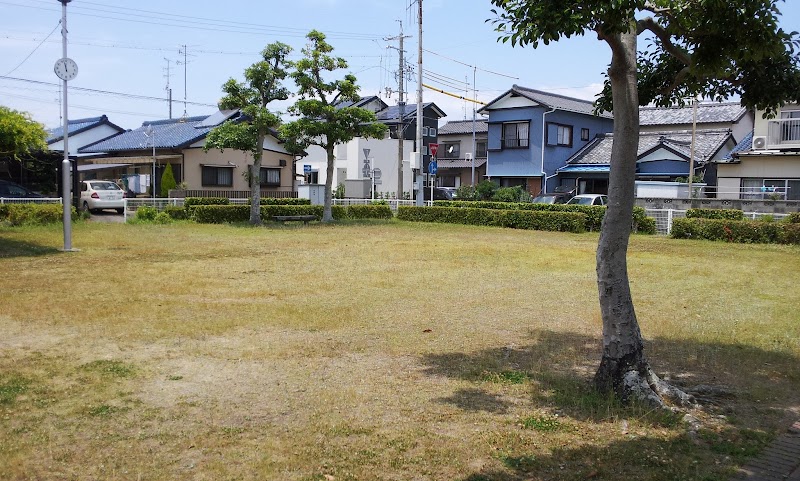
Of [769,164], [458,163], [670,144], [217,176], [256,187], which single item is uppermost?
[670,144]

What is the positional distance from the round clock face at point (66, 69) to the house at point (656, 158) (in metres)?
20.5

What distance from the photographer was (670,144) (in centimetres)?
2917

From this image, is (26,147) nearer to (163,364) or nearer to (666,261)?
(163,364)

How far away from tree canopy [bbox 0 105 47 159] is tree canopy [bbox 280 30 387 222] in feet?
27.8

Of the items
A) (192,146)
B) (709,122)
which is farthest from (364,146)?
(709,122)

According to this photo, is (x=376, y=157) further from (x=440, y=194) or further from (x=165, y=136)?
(x=165, y=136)

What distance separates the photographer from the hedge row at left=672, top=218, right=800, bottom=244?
55.9ft

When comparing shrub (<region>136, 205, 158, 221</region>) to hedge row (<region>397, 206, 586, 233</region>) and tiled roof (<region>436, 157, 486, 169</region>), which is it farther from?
tiled roof (<region>436, 157, 486, 169</region>)

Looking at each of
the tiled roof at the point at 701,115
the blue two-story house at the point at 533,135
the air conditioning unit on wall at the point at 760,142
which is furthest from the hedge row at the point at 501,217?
the tiled roof at the point at 701,115

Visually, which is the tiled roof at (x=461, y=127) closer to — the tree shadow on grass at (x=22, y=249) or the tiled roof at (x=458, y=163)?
the tiled roof at (x=458, y=163)

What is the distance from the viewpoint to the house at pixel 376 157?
35.6 meters

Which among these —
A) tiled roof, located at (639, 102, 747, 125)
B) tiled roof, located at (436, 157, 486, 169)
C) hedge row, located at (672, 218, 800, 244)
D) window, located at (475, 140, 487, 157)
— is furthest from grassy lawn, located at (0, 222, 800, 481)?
window, located at (475, 140, 487, 157)

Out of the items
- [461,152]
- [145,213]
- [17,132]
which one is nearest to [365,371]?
[17,132]

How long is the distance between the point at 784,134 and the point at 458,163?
22.7m
